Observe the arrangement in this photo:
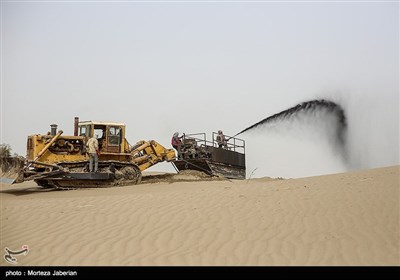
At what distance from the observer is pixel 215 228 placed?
7871mm

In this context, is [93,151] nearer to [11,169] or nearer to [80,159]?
[80,159]

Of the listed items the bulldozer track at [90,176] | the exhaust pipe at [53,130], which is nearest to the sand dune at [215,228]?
the bulldozer track at [90,176]

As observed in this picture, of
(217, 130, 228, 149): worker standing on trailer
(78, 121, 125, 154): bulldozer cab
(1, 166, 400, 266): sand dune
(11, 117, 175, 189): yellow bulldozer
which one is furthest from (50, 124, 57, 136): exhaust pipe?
(217, 130, 228, 149): worker standing on trailer

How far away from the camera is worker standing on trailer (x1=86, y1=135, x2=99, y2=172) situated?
16062 mm

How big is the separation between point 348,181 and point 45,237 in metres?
9.38

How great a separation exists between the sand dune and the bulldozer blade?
503 centimetres

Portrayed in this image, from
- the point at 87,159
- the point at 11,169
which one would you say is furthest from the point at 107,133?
the point at 11,169

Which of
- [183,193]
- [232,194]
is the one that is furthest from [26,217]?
[232,194]

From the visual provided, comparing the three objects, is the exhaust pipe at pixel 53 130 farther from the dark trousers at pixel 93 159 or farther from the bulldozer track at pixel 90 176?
the dark trousers at pixel 93 159

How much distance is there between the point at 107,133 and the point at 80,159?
1621 millimetres

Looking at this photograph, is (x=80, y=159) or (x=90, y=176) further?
(x=80, y=159)

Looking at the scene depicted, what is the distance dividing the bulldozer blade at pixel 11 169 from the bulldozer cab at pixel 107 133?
111 inches

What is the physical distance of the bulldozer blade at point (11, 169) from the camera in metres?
15.2

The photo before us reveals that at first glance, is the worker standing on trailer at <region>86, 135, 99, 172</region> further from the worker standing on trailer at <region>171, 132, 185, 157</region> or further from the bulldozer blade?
the worker standing on trailer at <region>171, 132, 185, 157</region>
